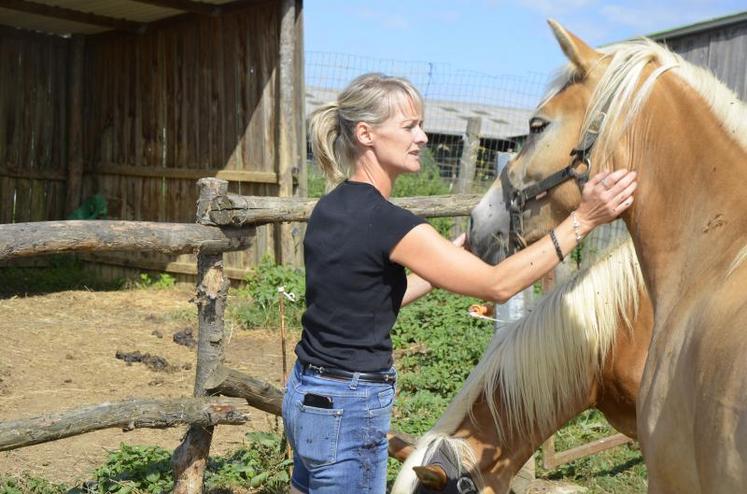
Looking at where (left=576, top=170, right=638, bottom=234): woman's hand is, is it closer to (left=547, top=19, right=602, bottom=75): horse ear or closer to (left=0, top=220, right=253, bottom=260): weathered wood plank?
(left=547, top=19, right=602, bottom=75): horse ear

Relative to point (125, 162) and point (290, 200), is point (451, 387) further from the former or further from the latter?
point (125, 162)

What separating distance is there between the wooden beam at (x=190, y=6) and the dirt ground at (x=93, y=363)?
11.0ft

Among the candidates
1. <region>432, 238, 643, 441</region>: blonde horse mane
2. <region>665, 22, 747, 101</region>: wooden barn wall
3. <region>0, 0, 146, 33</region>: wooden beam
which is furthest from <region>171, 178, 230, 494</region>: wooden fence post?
<region>0, 0, 146, 33</region>: wooden beam

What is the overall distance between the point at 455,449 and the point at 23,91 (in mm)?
10127

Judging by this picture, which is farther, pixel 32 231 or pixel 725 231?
pixel 32 231

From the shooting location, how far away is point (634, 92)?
2281 millimetres

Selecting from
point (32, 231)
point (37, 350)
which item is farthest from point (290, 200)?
point (37, 350)

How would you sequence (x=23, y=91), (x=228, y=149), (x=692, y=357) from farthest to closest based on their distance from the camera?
(x=23, y=91)
(x=228, y=149)
(x=692, y=357)

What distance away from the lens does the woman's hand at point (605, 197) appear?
2254mm

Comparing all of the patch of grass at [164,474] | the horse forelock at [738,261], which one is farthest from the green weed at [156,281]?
the horse forelock at [738,261]

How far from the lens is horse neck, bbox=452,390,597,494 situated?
3.08 m

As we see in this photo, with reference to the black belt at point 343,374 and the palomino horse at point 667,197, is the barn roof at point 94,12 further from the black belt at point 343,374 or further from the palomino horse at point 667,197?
the black belt at point 343,374

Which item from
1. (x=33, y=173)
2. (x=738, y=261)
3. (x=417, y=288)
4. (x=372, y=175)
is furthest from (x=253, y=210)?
(x=33, y=173)

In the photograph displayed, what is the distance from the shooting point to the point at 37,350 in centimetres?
689
